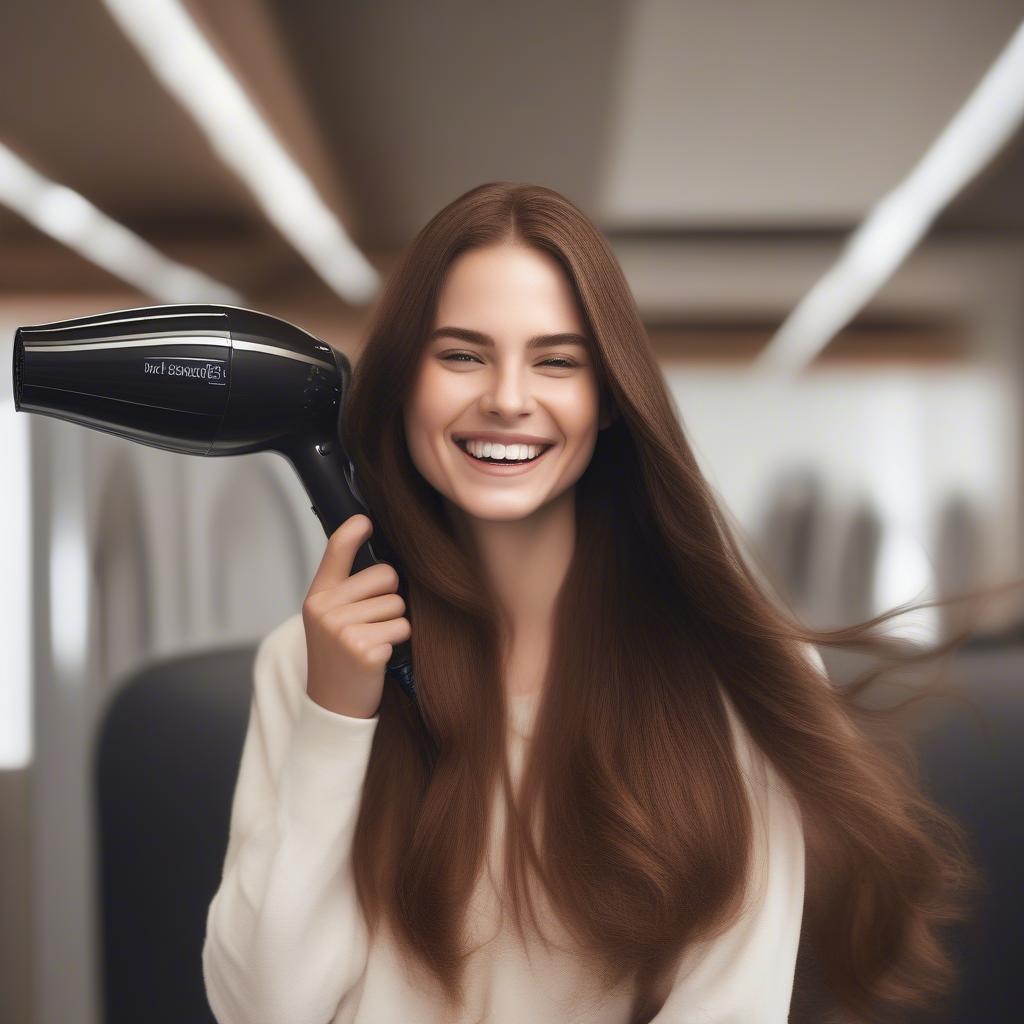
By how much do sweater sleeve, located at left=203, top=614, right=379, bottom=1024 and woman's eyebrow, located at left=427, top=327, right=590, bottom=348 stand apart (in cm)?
30

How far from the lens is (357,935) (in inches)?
37.0

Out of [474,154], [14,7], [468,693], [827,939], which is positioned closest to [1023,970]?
[827,939]

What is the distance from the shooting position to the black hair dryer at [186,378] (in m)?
0.82

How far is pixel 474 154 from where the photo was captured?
5.00 feet

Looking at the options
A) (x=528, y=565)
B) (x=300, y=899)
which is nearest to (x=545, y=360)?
(x=528, y=565)

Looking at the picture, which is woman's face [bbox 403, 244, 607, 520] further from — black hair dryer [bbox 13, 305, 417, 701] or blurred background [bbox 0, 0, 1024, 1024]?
blurred background [bbox 0, 0, 1024, 1024]

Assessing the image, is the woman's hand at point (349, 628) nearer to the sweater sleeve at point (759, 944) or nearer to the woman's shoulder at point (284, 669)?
the woman's shoulder at point (284, 669)

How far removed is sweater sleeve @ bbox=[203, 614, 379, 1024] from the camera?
2.88 feet

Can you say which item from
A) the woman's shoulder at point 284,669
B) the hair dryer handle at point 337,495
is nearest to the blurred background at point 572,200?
the woman's shoulder at point 284,669

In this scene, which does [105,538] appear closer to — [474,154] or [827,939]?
[474,154]

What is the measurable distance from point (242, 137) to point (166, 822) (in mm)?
912

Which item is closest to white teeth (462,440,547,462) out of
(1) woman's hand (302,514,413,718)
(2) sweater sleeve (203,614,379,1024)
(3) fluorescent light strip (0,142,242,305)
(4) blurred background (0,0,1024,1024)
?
(1) woman's hand (302,514,413,718)

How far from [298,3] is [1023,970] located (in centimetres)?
152

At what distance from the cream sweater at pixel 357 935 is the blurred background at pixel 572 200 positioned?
1.99 feet
